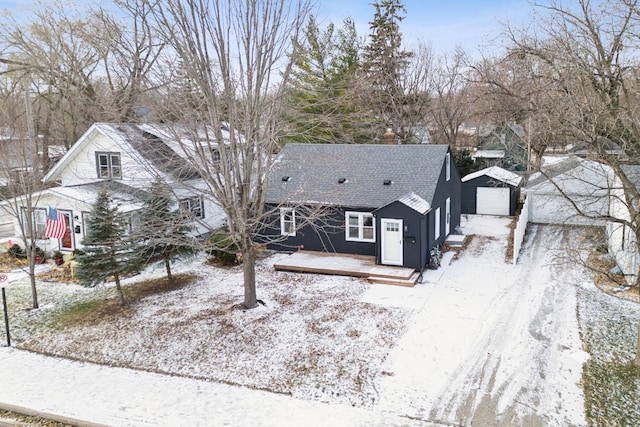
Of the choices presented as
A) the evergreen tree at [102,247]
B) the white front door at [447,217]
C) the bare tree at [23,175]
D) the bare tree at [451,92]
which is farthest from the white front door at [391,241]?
the bare tree at [451,92]

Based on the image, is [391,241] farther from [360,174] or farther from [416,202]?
[360,174]

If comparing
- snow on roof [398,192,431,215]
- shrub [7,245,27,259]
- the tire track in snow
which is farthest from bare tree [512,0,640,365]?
shrub [7,245,27,259]

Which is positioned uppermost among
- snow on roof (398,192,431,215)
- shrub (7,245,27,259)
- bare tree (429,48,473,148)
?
bare tree (429,48,473,148)

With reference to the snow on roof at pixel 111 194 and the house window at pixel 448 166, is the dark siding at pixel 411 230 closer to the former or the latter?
the house window at pixel 448 166

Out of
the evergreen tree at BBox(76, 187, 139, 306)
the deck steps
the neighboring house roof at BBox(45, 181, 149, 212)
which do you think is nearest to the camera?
the evergreen tree at BBox(76, 187, 139, 306)

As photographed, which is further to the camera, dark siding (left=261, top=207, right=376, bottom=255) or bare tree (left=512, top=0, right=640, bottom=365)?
dark siding (left=261, top=207, right=376, bottom=255)

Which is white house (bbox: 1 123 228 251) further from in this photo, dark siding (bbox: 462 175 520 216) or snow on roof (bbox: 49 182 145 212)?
dark siding (bbox: 462 175 520 216)
